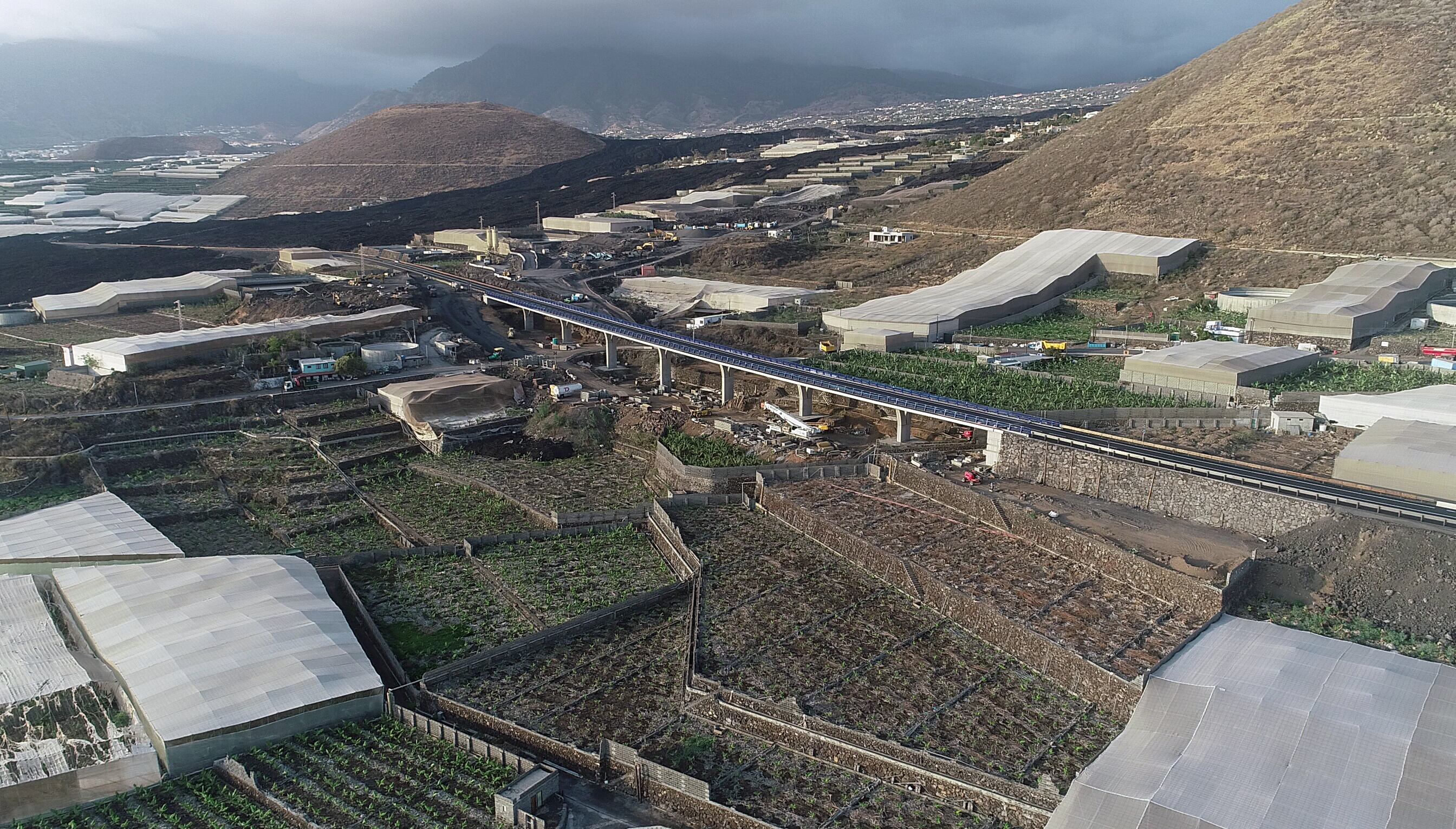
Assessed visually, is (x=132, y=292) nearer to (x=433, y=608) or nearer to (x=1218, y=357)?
(x=433, y=608)

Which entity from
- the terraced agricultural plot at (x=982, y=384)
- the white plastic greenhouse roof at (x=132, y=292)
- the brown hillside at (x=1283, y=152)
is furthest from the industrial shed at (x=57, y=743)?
the brown hillside at (x=1283, y=152)

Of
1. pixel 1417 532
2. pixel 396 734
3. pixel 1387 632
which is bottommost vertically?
pixel 396 734

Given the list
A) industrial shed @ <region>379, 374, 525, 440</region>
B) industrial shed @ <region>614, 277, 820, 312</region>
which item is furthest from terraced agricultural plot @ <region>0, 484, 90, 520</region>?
industrial shed @ <region>614, 277, 820, 312</region>

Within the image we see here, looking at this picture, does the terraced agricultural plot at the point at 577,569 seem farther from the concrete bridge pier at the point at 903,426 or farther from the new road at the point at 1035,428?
the new road at the point at 1035,428

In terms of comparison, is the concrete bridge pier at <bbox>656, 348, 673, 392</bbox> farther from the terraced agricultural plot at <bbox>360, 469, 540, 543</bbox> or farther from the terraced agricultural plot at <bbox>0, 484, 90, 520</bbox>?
the terraced agricultural plot at <bbox>0, 484, 90, 520</bbox>

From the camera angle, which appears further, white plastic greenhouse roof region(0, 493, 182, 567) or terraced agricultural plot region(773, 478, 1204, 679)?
white plastic greenhouse roof region(0, 493, 182, 567)

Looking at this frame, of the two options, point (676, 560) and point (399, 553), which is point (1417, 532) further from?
point (399, 553)

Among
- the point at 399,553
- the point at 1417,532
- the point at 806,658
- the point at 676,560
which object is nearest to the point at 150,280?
the point at 399,553
